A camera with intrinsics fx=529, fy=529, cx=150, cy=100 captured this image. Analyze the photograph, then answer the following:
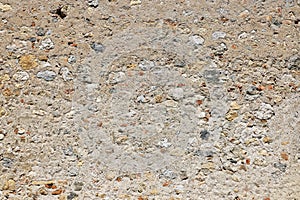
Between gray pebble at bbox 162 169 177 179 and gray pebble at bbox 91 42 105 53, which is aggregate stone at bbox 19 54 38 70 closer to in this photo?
gray pebble at bbox 91 42 105 53

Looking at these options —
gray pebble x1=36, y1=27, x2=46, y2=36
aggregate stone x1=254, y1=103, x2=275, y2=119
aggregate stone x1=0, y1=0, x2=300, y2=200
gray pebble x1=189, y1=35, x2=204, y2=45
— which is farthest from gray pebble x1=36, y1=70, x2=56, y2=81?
aggregate stone x1=254, y1=103, x2=275, y2=119

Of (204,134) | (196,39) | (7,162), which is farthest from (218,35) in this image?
(7,162)

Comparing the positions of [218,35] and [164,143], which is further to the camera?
[218,35]

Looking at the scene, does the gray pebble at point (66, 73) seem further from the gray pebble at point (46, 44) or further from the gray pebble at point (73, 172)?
the gray pebble at point (73, 172)

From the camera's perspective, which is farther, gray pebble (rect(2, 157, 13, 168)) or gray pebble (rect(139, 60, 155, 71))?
gray pebble (rect(139, 60, 155, 71))

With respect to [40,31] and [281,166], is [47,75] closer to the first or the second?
[40,31]

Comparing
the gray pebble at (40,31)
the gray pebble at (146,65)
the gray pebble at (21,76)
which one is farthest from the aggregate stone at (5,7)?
the gray pebble at (146,65)

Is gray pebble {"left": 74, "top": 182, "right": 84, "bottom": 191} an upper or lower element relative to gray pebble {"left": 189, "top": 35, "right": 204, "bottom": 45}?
lower

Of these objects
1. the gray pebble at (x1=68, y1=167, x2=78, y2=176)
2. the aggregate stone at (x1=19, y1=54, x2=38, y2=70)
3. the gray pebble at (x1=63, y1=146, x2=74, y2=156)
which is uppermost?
the aggregate stone at (x1=19, y1=54, x2=38, y2=70)
